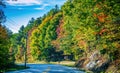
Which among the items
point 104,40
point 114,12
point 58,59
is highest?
point 114,12

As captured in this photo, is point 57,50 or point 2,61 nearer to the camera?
point 2,61


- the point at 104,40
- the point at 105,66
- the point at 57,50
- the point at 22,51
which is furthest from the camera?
the point at 22,51

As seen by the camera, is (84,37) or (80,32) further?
(80,32)

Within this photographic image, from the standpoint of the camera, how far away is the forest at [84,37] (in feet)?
95.8

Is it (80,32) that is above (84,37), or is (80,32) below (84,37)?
above

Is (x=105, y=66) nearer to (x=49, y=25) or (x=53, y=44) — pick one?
(x=53, y=44)

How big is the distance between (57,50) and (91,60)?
37162 mm

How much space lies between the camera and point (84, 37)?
144 ft

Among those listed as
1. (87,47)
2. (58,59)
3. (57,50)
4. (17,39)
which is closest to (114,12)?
→ (87,47)

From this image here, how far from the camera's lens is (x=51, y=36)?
92750mm

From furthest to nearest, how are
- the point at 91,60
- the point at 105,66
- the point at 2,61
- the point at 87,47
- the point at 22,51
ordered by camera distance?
the point at 22,51 → the point at 87,47 → the point at 91,60 → the point at 2,61 → the point at 105,66

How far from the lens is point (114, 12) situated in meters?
31.2

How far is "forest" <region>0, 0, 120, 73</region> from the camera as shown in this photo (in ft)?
95.8

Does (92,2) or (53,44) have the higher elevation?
(92,2)
